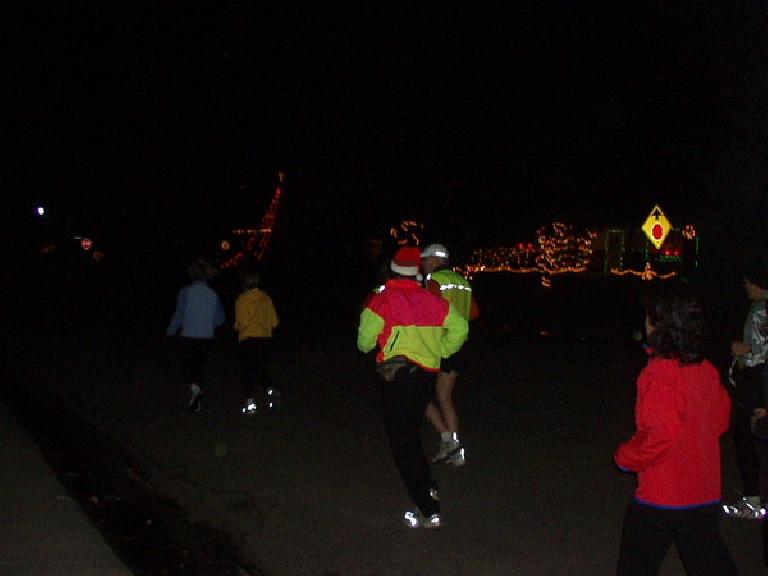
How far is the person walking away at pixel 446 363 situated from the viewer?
7188 millimetres

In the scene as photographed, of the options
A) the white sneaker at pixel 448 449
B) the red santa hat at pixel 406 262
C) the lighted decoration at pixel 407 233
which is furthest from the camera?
the lighted decoration at pixel 407 233

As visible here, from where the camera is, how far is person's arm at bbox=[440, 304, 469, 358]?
586cm

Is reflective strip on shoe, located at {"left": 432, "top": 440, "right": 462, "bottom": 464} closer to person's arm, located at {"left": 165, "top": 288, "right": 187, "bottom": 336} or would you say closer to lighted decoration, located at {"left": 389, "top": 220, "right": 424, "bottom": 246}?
person's arm, located at {"left": 165, "top": 288, "right": 187, "bottom": 336}

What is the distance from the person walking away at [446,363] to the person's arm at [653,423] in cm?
351

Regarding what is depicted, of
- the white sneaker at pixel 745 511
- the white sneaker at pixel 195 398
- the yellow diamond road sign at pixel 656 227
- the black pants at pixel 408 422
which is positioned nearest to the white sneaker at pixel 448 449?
the black pants at pixel 408 422

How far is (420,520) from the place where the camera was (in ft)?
19.5

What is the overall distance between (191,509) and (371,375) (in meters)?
6.94

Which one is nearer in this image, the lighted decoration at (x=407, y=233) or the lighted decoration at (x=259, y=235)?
the lighted decoration at (x=407, y=233)

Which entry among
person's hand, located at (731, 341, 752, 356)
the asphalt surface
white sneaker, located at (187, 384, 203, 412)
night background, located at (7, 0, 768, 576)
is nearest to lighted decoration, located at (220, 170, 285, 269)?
night background, located at (7, 0, 768, 576)

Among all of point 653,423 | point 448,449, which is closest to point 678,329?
point 653,423

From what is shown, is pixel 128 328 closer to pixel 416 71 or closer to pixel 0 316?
pixel 0 316

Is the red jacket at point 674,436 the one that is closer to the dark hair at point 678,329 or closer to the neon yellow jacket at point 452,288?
the dark hair at point 678,329

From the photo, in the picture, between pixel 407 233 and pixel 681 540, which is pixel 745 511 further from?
pixel 407 233

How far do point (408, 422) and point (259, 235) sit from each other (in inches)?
1455
